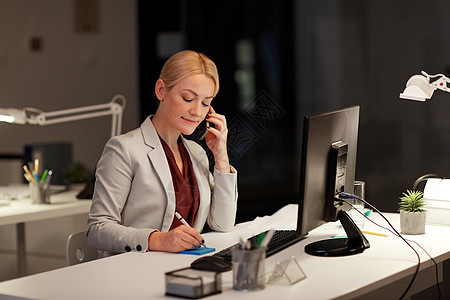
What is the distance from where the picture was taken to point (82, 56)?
6273 millimetres

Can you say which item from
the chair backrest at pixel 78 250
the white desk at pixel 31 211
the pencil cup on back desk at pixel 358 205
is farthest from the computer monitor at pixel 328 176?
the white desk at pixel 31 211

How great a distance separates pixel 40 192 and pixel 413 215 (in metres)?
1.97

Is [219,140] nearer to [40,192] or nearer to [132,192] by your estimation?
[132,192]

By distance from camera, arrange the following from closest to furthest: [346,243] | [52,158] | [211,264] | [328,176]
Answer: [211,264] → [328,176] → [346,243] → [52,158]

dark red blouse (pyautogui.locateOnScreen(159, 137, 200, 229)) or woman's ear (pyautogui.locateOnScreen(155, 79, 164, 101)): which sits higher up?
woman's ear (pyautogui.locateOnScreen(155, 79, 164, 101))

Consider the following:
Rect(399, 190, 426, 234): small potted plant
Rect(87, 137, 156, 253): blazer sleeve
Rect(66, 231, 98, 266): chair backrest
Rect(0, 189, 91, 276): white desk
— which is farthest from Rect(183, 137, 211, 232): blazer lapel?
Rect(0, 189, 91, 276): white desk

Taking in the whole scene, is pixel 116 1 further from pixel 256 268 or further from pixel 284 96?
pixel 256 268

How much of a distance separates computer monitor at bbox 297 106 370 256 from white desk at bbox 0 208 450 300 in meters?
0.07

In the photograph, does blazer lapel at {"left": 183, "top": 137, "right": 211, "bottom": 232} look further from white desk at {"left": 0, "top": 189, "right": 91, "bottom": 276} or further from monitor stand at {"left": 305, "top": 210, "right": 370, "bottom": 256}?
white desk at {"left": 0, "top": 189, "right": 91, "bottom": 276}

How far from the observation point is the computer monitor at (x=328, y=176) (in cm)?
198

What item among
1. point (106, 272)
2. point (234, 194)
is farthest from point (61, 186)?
point (106, 272)

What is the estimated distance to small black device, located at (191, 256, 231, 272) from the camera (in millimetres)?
1888

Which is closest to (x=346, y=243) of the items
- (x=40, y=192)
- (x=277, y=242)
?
(x=277, y=242)

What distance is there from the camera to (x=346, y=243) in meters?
2.23
